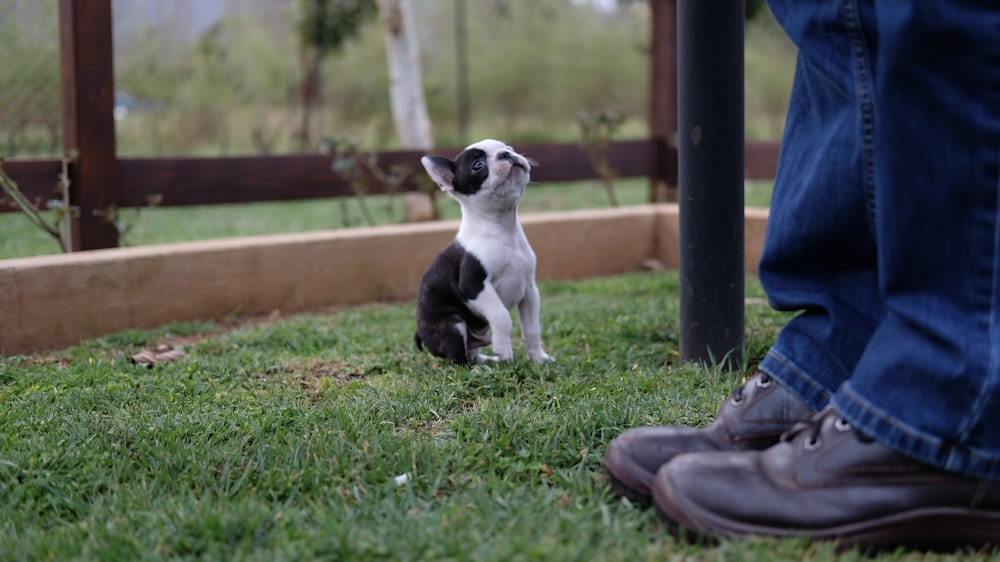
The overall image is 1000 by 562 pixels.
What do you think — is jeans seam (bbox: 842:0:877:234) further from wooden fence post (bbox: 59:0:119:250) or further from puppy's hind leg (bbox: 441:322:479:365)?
wooden fence post (bbox: 59:0:119:250)

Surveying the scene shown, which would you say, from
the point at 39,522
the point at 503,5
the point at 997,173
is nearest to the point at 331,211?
the point at 503,5

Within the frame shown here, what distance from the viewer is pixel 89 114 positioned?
415cm

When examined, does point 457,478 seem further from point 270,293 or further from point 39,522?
point 270,293

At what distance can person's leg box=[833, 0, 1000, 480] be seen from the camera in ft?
4.70

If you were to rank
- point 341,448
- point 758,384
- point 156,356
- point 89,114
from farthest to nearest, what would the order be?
point 89,114
point 156,356
point 341,448
point 758,384

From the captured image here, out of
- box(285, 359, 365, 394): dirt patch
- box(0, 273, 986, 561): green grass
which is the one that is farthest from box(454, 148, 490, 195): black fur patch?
box(285, 359, 365, 394): dirt patch

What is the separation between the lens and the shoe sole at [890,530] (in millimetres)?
1530

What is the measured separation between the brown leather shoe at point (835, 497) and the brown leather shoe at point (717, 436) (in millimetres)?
140

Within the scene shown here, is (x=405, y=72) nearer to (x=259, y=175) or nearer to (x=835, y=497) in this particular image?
(x=259, y=175)

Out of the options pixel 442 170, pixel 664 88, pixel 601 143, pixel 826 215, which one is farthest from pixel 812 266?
pixel 664 88

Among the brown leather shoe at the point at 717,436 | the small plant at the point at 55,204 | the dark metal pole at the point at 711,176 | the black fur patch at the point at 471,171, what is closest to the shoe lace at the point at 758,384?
the brown leather shoe at the point at 717,436

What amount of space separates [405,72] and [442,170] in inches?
197

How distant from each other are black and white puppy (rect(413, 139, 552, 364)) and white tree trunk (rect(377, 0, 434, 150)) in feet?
15.8

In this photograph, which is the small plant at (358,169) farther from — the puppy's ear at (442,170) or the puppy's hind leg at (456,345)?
the puppy's hind leg at (456,345)
